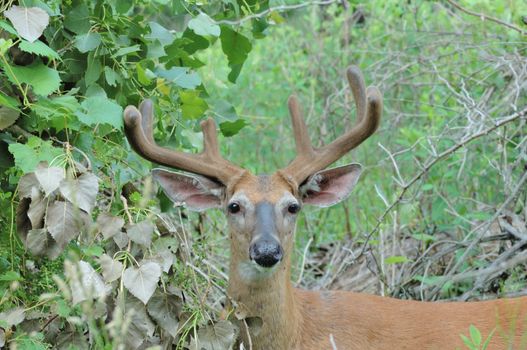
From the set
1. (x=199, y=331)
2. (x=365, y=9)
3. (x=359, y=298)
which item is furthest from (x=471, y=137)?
(x=365, y=9)

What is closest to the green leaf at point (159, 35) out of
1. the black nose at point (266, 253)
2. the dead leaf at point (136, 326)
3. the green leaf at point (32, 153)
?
the green leaf at point (32, 153)

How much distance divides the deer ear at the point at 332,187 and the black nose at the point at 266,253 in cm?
62

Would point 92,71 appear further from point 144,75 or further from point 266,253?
point 266,253

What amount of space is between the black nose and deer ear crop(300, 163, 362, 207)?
0.62m

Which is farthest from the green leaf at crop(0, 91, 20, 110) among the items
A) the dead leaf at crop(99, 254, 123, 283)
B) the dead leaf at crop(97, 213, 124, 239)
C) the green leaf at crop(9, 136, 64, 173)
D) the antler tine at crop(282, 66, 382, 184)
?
the antler tine at crop(282, 66, 382, 184)

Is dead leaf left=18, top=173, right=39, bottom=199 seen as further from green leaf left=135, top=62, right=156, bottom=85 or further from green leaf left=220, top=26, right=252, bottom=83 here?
green leaf left=220, top=26, right=252, bottom=83

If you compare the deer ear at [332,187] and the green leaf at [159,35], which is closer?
the green leaf at [159,35]

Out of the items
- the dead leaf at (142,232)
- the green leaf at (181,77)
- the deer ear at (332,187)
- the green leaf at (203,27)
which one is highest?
the green leaf at (203,27)

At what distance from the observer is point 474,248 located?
5816mm

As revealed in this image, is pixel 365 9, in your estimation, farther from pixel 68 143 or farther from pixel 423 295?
pixel 68 143

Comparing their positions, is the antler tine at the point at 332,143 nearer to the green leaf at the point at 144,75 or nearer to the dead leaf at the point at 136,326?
the green leaf at the point at 144,75

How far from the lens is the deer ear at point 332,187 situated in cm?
493

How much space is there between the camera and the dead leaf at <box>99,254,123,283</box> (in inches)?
147

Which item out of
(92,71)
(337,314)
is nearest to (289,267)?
(337,314)
